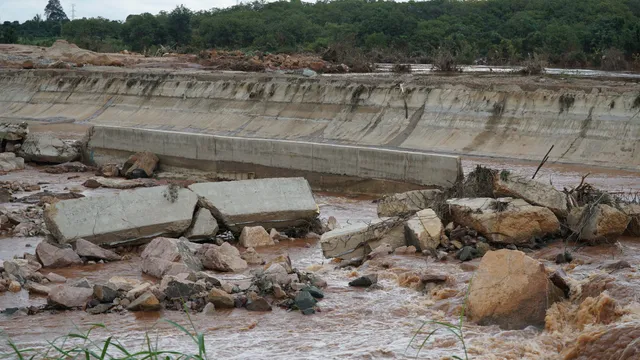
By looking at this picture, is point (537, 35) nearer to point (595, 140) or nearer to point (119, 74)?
point (119, 74)

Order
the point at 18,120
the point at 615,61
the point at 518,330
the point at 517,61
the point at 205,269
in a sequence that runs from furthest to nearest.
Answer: the point at 517,61
the point at 615,61
the point at 18,120
the point at 205,269
the point at 518,330

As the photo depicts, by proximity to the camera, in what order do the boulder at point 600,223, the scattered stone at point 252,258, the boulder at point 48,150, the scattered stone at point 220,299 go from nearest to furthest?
the scattered stone at point 220,299
the boulder at point 600,223
the scattered stone at point 252,258
the boulder at point 48,150

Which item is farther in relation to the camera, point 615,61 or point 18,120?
point 615,61

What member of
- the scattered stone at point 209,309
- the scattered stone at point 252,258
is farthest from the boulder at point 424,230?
the scattered stone at point 209,309

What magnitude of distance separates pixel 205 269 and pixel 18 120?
25553 mm

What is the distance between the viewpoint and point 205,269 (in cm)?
995

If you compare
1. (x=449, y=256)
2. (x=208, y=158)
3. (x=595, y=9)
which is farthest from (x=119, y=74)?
(x=595, y=9)

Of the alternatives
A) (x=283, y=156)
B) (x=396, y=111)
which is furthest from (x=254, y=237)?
(x=396, y=111)

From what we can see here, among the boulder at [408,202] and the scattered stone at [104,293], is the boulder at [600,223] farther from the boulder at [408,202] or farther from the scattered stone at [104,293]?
the scattered stone at [104,293]

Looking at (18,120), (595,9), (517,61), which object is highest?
(595,9)

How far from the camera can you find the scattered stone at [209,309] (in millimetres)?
8029

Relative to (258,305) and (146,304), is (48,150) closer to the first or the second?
(146,304)

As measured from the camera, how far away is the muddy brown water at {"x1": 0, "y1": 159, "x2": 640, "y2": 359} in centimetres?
691

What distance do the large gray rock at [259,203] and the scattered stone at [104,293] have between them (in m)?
3.30
